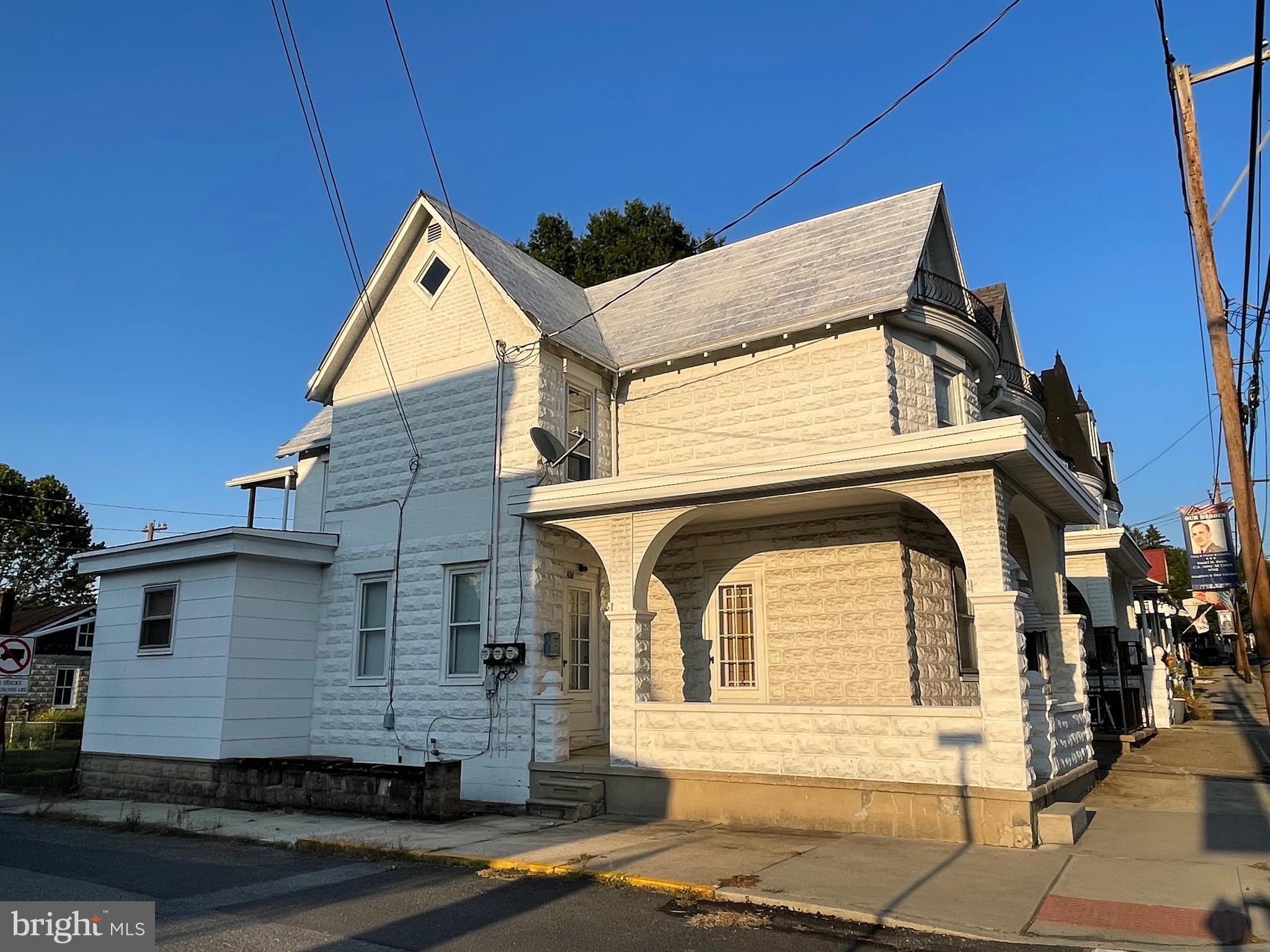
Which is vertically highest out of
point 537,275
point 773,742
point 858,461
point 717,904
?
point 537,275

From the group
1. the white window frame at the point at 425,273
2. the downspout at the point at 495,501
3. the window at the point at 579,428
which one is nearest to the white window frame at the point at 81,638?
the white window frame at the point at 425,273

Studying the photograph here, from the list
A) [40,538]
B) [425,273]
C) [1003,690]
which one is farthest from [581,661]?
[40,538]

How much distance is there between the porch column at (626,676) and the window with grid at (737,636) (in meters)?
1.77

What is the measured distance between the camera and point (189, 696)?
14.0 meters

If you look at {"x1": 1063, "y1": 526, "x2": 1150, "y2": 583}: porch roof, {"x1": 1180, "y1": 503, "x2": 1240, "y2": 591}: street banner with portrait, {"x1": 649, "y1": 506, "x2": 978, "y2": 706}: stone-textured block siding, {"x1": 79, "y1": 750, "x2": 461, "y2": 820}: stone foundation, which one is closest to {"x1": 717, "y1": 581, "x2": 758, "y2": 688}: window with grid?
{"x1": 649, "y1": 506, "x2": 978, "y2": 706}: stone-textured block siding

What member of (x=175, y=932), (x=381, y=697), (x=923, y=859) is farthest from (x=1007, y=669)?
(x=381, y=697)

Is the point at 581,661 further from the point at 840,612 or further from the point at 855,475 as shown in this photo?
the point at 855,475

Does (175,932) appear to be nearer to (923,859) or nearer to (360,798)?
(360,798)

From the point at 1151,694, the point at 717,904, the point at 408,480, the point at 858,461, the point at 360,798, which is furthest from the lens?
the point at 1151,694

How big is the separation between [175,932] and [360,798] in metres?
5.58

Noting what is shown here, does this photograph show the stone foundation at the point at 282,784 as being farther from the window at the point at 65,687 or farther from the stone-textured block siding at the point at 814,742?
the window at the point at 65,687

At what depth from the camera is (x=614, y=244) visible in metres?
33.7

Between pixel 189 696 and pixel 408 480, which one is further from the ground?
pixel 408 480

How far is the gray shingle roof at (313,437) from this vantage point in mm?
17344
